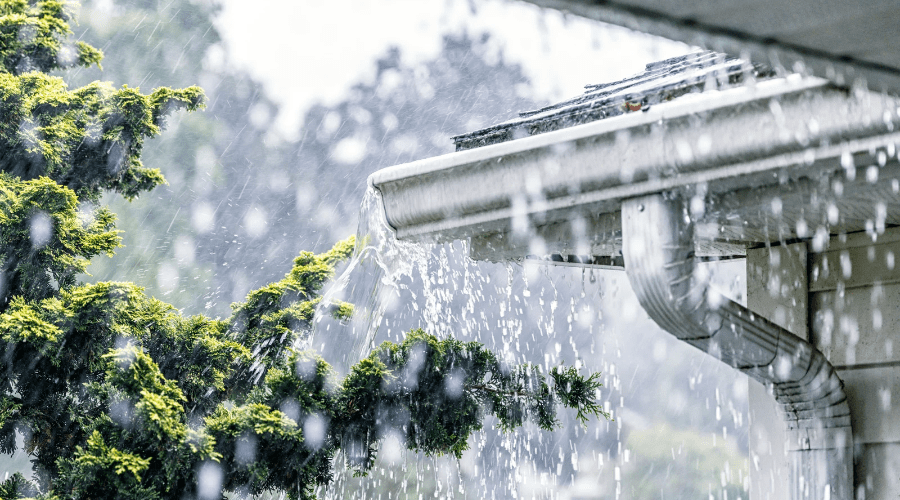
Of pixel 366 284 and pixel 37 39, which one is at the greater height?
pixel 37 39

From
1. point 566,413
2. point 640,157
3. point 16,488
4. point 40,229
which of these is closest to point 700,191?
point 640,157

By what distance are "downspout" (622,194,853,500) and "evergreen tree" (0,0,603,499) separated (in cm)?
184

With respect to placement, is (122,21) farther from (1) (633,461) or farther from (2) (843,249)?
(2) (843,249)

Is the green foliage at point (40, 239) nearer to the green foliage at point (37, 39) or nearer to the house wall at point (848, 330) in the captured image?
the green foliage at point (37, 39)

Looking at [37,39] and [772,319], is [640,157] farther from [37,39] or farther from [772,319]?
[37,39]

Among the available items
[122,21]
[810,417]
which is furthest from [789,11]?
[122,21]

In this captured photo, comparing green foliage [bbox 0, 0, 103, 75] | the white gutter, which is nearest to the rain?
the white gutter

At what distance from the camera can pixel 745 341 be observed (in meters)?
2.69

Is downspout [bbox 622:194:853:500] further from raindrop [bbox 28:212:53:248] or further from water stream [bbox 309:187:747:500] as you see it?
water stream [bbox 309:187:747:500]

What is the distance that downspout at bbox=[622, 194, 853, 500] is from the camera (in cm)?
248

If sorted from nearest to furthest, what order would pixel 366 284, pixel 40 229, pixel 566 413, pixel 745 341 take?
pixel 745 341
pixel 366 284
pixel 40 229
pixel 566 413

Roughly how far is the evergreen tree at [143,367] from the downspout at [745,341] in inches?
72.4

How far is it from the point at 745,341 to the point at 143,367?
2803mm

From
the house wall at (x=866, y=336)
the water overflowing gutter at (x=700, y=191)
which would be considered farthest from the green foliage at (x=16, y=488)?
the house wall at (x=866, y=336)
